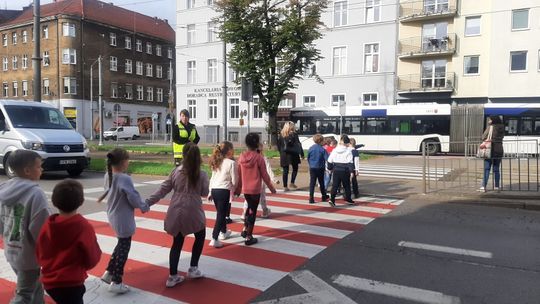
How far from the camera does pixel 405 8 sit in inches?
1407

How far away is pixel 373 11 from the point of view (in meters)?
36.6

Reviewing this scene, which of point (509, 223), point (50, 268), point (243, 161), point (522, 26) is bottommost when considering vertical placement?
point (509, 223)

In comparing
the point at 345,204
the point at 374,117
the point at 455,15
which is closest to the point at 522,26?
the point at 455,15

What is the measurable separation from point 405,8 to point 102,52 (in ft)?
129

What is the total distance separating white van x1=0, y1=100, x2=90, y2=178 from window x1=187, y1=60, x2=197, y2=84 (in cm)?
3277

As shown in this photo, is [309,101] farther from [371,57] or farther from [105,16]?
[105,16]

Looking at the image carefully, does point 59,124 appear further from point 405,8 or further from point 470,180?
point 405,8

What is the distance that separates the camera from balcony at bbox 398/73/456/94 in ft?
115

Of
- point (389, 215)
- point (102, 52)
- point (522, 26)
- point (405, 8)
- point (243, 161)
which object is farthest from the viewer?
point (102, 52)

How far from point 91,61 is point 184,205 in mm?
56822

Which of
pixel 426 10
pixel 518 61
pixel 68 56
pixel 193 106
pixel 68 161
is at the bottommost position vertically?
pixel 68 161

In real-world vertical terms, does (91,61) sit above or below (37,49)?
above

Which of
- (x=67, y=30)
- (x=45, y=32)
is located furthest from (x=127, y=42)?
(x=45, y=32)

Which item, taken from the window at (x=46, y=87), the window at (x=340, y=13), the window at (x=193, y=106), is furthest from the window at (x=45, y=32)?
the window at (x=340, y=13)
